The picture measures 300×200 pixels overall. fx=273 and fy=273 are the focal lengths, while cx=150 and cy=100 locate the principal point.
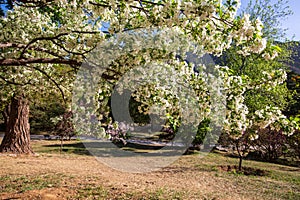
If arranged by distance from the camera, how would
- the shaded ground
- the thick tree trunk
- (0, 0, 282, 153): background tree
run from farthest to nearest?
1. the thick tree trunk
2. the shaded ground
3. (0, 0, 282, 153): background tree

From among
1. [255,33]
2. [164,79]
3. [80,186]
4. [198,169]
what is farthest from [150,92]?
[198,169]

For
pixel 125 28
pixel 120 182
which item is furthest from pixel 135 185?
pixel 125 28

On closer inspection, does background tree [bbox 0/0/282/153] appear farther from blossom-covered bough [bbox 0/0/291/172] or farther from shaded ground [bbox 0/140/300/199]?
shaded ground [bbox 0/140/300/199]

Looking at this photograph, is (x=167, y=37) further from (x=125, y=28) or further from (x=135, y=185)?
(x=135, y=185)

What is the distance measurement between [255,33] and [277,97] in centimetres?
1441

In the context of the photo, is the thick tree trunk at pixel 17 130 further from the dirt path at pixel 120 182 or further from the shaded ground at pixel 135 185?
the dirt path at pixel 120 182

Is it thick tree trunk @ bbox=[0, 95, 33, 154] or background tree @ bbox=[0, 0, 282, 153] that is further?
thick tree trunk @ bbox=[0, 95, 33, 154]

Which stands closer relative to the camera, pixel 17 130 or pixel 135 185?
pixel 135 185

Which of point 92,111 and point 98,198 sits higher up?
point 92,111

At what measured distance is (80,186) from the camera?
610 centimetres

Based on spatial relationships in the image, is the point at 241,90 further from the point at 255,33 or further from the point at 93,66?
the point at 93,66

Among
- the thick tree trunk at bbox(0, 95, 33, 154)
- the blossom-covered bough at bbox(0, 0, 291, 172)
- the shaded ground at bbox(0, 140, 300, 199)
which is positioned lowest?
the shaded ground at bbox(0, 140, 300, 199)

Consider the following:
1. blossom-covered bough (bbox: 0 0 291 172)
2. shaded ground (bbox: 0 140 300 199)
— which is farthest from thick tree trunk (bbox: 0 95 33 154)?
blossom-covered bough (bbox: 0 0 291 172)

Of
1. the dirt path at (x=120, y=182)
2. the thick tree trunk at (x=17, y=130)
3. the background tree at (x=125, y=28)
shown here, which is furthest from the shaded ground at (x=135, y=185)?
the background tree at (x=125, y=28)
